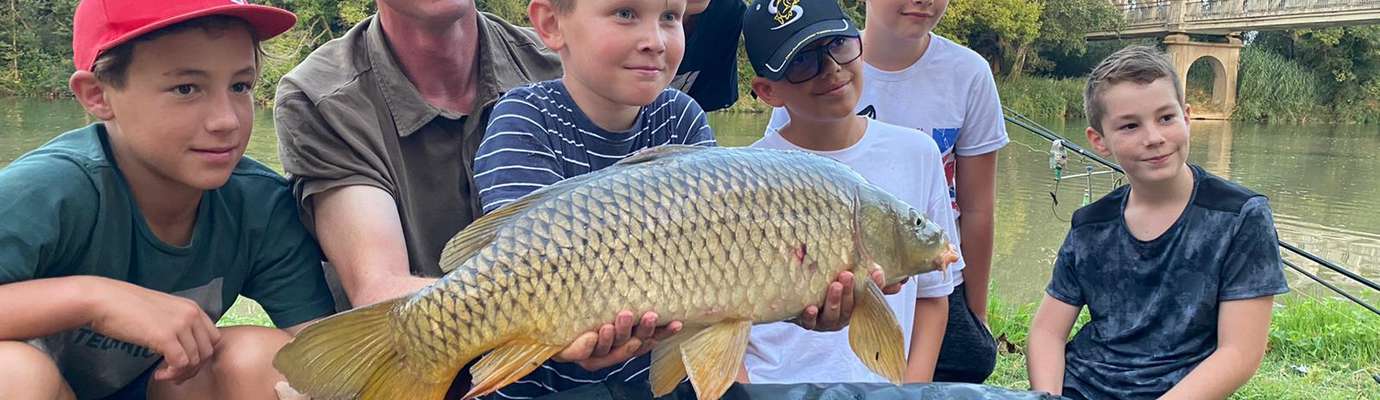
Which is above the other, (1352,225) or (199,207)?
(199,207)

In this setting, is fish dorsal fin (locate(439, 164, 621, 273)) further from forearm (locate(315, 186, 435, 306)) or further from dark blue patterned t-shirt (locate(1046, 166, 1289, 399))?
dark blue patterned t-shirt (locate(1046, 166, 1289, 399))

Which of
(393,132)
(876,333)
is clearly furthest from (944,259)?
(393,132)

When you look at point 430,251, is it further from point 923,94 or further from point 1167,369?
point 1167,369

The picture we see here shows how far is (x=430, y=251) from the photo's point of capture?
7.12 feet

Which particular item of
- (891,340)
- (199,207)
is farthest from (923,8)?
(199,207)

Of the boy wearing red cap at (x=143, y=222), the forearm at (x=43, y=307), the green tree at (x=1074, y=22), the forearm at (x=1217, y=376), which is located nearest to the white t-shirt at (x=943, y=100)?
the forearm at (x=1217, y=376)

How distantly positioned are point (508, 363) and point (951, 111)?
1.74m

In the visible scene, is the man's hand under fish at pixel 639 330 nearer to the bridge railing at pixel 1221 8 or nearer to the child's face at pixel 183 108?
the child's face at pixel 183 108

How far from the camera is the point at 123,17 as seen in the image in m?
1.66

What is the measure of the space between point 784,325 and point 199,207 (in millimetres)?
1241

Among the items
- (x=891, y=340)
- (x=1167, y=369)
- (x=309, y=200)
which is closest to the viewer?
(x=891, y=340)

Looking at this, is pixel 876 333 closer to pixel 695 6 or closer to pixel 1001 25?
pixel 695 6

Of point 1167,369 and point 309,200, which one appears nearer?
point 309,200

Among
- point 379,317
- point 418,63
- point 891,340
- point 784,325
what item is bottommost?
point 784,325
